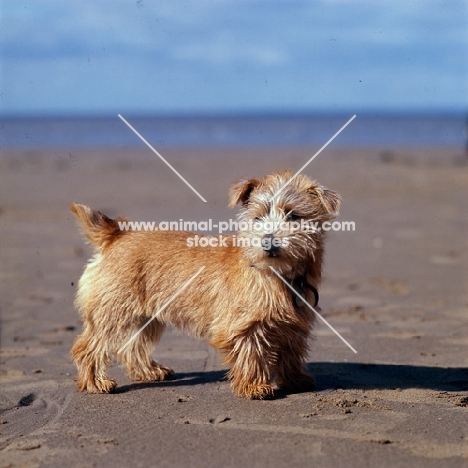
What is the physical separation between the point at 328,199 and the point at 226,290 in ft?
3.48

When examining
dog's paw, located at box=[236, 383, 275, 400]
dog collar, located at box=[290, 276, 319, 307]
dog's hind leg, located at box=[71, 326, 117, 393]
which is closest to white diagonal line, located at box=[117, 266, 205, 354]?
dog's hind leg, located at box=[71, 326, 117, 393]

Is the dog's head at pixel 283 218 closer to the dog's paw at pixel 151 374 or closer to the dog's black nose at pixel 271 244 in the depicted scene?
the dog's black nose at pixel 271 244

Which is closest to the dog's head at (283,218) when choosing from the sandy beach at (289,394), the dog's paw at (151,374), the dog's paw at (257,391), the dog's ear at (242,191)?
the dog's ear at (242,191)

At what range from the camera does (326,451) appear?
457cm

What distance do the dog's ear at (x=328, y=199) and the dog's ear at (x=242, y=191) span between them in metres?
0.44

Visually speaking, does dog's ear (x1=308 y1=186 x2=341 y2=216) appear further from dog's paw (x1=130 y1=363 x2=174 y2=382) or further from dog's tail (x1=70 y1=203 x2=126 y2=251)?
dog's paw (x1=130 y1=363 x2=174 y2=382)

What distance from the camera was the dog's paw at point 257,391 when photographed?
18.4ft

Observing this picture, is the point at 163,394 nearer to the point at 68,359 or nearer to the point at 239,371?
the point at 239,371

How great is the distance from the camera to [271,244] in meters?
5.28

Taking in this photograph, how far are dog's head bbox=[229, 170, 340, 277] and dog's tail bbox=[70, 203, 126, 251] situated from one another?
1.16 meters

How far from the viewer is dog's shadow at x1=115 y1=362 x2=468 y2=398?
602 centimetres

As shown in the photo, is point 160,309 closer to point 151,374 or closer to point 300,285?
point 151,374

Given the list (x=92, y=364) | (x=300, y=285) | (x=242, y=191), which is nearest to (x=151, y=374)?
(x=92, y=364)

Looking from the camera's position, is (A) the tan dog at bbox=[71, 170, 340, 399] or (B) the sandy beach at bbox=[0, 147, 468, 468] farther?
(A) the tan dog at bbox=[71, 170, 340, 399]
